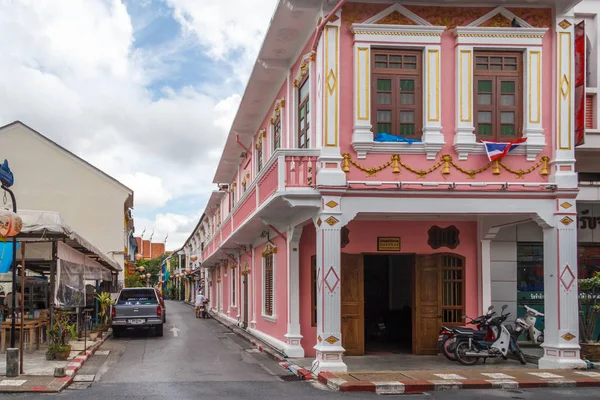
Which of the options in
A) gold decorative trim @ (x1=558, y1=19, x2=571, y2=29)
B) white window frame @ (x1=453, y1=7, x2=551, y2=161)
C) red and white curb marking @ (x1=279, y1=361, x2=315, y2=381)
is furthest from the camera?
gold decorative trim @ (x1=558, y1=19, x2=571, y2=29)

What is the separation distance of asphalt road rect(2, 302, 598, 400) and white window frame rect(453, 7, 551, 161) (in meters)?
4.70

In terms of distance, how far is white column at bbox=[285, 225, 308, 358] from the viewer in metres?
14.8

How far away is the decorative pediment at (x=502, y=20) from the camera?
13.2 m

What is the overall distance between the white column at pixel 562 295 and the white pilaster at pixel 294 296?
Result: 16.8 feet

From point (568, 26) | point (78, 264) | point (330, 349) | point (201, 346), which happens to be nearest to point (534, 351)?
point (330, 349)

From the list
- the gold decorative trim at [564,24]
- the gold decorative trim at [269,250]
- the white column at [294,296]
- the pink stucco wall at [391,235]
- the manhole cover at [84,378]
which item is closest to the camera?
the manhole cover at [84,378]

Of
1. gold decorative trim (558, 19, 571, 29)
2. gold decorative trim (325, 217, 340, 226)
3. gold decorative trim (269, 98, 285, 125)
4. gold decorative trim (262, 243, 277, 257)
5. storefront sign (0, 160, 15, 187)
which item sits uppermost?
gold decorative trim (558, 19, 571, 29)

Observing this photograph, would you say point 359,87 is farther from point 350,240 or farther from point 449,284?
point 449,284

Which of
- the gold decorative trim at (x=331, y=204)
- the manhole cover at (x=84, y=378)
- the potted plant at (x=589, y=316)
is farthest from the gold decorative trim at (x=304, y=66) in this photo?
the manhole cover at (x=84, y=378)

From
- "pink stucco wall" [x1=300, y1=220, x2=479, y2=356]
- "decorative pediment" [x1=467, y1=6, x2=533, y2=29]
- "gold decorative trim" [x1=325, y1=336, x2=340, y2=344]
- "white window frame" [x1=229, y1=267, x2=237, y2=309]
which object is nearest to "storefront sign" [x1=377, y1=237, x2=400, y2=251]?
"pink stucco wall" [x1=300, y1=220, x2=479, y2=356]

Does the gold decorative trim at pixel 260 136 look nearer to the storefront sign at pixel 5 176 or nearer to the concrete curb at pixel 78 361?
the concrete curb at pixel 78 361

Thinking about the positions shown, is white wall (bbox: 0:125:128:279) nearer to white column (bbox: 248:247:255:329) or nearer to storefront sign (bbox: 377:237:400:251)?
white column (bbox: 248:247:255:329)

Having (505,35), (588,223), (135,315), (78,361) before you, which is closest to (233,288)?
(135,315)

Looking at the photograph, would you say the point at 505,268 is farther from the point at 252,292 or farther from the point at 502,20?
the point at 252,292
